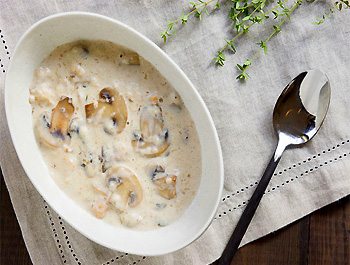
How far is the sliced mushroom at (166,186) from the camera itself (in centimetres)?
123

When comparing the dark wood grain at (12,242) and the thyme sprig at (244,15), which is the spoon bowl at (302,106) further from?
the dark wood grain at (12,242)

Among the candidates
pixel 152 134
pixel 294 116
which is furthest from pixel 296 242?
pixel 152 134

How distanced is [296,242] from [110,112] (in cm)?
66

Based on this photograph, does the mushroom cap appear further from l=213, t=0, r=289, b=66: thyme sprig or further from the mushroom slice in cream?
l=213, t=0, r=289, b=66: thyme sprig

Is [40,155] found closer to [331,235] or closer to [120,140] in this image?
[120,140]

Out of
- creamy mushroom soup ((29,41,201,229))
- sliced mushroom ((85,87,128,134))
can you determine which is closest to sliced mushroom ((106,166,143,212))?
creamy mushroom soup ((29,41,201,229))

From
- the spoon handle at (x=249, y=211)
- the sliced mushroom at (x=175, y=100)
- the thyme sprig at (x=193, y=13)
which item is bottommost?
the spoon handle at (x=249, y=211)

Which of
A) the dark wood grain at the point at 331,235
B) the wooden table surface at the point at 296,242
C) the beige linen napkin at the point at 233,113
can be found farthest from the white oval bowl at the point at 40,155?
the dark wood grain at the point at 331,235

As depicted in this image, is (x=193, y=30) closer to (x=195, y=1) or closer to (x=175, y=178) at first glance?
(x=195, y=1)

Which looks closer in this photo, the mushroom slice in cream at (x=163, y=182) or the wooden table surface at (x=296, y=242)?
the mushroom slice in cream at (x=163, y=182)

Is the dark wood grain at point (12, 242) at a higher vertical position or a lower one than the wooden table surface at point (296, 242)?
higher

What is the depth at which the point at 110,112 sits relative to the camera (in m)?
1.24

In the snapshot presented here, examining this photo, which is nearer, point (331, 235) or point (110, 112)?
point (110, 112)

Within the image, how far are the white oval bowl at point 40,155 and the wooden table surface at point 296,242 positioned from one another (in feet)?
0.76
